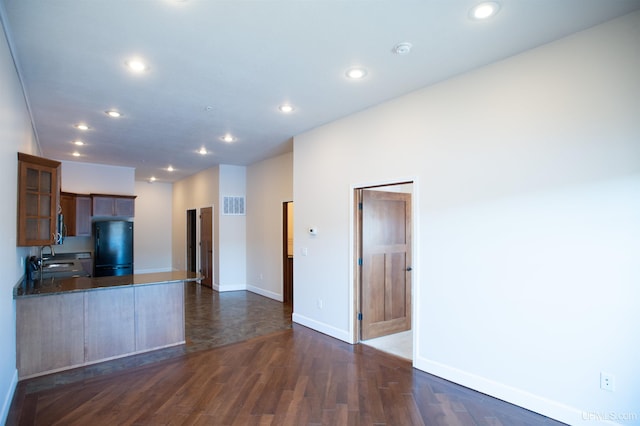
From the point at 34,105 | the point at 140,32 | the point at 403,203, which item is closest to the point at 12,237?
the point at 34,105

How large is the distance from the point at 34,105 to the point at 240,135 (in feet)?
8.17

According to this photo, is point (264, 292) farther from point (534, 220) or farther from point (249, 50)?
point (534, 220)

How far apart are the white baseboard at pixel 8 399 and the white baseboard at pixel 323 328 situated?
328 cm

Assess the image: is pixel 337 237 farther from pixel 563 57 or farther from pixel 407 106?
pixel 563 57

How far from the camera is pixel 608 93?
7.99 feet

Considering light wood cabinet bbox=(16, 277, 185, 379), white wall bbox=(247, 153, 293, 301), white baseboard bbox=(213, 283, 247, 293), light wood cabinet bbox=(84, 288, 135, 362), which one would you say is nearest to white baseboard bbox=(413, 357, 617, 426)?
light wood cabinet bbox=(16, 277, 185, 379)

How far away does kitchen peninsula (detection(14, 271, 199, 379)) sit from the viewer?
3451mm

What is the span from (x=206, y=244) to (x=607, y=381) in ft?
25.5

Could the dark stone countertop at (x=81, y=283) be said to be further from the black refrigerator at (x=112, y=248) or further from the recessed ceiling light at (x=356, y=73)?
the black refrigerator at (x=112, y=248)

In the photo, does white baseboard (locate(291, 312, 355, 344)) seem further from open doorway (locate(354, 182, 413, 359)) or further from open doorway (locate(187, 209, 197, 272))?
open doorway (locate(187, 209, 197, 272))

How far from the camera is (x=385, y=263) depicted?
15.4ft

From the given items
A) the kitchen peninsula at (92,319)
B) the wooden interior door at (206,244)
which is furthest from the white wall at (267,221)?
the kitchen peninsula at (92,319)

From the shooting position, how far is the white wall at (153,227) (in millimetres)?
10078

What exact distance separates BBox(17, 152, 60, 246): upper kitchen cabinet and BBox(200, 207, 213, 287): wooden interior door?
4.48 metres
